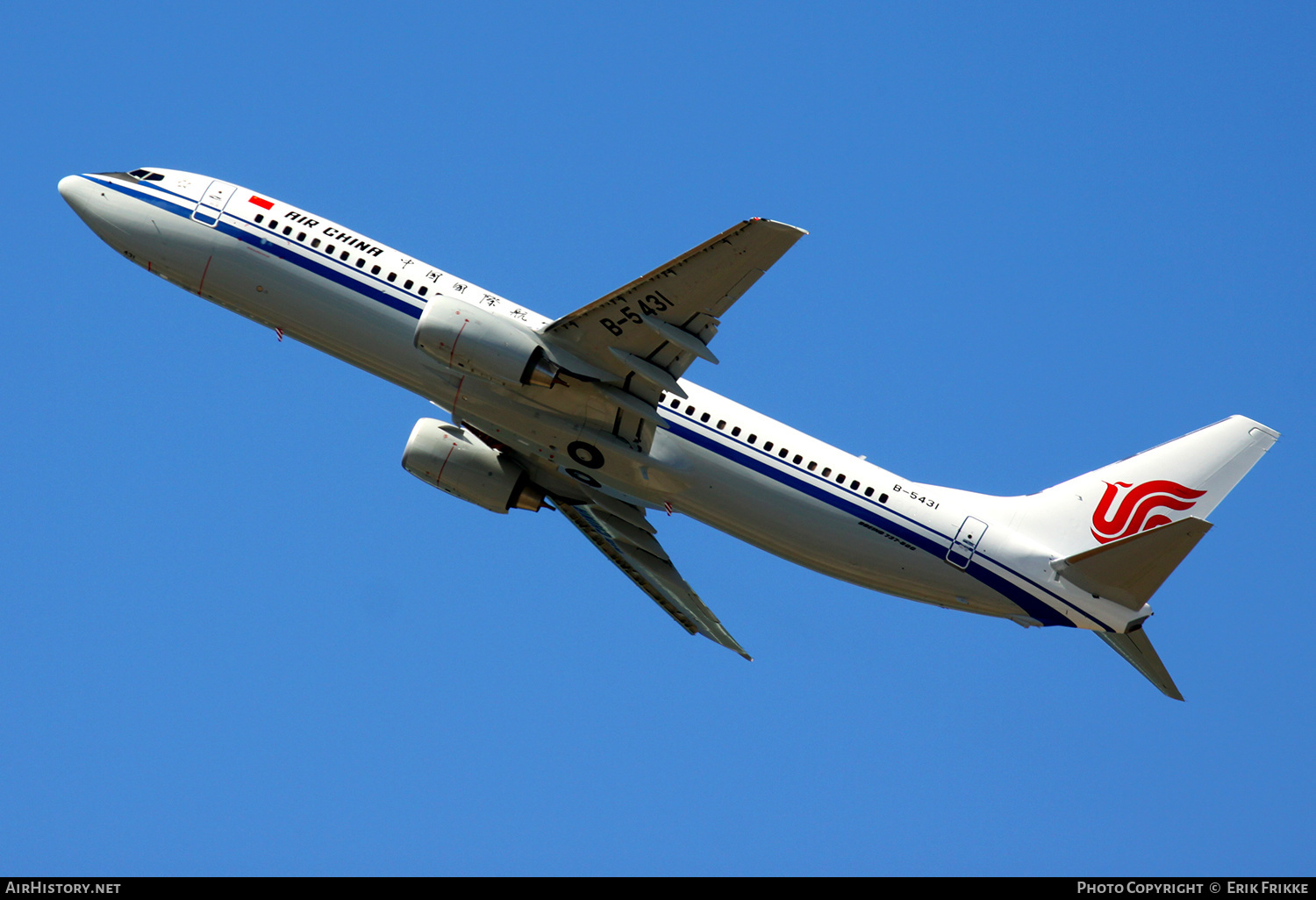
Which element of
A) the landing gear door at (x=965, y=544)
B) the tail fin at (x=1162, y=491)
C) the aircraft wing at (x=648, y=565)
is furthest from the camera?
the aircraft wing at (x=648, y=565)

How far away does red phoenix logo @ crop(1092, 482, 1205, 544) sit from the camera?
3447 cm

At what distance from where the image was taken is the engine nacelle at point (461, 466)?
37062mm

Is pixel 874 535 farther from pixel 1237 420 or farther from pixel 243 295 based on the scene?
pixel 243 295

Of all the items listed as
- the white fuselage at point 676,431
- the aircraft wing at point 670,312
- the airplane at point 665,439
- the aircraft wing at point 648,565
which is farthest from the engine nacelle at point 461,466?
the aircraft wing at point 670,312

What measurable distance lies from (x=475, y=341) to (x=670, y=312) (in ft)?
16.3

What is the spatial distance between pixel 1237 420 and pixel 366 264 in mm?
25071

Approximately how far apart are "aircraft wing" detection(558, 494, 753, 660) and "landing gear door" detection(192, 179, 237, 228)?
1308 cm

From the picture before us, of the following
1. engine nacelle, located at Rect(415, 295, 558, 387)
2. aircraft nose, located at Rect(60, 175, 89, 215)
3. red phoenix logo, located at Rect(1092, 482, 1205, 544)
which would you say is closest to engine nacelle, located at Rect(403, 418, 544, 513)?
engine nacelle, located at Rect(415, 295, 558, 387)

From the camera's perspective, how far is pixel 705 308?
28.9m

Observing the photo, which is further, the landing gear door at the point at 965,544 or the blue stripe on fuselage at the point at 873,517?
the landing gear door at the point at 965,544

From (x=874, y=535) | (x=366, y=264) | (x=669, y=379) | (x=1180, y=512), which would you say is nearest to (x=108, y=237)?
(x=366, y=264)

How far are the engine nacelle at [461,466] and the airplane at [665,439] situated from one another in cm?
316

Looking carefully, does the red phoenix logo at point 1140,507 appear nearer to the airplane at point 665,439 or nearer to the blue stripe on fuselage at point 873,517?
the airplane at point 665,439

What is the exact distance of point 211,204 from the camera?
3344 centimetres
